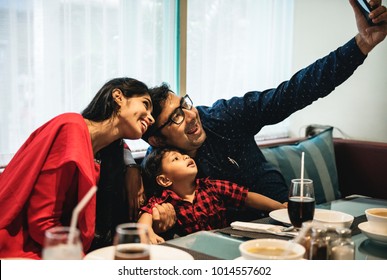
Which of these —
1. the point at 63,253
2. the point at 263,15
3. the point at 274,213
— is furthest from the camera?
the point at 263,15

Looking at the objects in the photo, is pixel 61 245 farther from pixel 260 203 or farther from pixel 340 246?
pixel 260 203

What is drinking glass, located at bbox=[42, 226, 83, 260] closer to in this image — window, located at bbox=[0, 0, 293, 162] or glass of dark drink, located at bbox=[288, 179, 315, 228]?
glass of dark drink, located at bbox=[288, 179, 315, 228]

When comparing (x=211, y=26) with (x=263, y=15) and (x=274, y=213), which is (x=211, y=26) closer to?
(x=263, y=15)

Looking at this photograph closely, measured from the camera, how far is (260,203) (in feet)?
6.58

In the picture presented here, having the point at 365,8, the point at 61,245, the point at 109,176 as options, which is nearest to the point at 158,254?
the point at 61,245

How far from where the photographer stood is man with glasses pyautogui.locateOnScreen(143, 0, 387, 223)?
2021 mm

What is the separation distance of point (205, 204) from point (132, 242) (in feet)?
3.50

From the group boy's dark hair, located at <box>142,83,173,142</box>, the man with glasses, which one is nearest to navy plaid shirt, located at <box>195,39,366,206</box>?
the man with glasses

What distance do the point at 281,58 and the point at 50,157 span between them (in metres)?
2.44

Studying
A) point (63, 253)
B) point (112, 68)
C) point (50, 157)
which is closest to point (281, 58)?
point (112, 68)

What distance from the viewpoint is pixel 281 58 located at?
362cm

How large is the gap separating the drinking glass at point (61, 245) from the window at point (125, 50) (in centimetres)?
154

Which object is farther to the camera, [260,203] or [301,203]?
[260,203]

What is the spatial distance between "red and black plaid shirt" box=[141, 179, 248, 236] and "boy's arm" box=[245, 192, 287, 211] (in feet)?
0.08
